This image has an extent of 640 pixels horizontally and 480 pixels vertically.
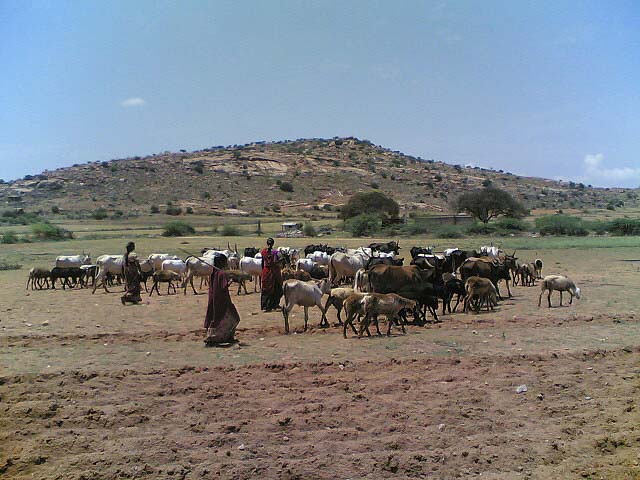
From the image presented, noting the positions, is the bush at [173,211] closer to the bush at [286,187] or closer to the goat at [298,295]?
the bush at [286,187]

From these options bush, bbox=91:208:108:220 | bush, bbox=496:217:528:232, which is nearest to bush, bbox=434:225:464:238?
bush, bbox=496:217:528:232

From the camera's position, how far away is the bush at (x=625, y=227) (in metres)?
48.7

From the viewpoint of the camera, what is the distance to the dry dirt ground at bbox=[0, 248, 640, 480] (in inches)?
255

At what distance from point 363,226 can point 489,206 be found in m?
15.4

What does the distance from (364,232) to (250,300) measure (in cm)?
3108

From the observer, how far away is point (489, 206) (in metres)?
56.7

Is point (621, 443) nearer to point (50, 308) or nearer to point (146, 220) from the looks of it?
point (50, 308)

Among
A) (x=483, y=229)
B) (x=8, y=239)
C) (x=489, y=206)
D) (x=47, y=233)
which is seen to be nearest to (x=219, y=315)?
(x=8, y=239)

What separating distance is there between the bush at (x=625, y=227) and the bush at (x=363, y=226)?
1941cm

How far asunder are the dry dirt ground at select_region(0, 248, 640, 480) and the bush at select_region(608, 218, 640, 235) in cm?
4039

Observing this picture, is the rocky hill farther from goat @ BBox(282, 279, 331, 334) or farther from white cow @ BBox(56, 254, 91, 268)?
goat @ BBox(282, 279, 331, 334)

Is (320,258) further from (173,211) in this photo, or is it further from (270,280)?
(173,211)

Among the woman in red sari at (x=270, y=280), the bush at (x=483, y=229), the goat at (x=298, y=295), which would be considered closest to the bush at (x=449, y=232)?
the bush at (x=483, y=229)

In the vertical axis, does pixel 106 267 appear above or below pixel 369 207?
below
